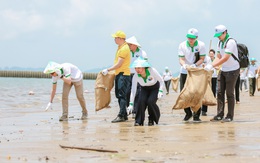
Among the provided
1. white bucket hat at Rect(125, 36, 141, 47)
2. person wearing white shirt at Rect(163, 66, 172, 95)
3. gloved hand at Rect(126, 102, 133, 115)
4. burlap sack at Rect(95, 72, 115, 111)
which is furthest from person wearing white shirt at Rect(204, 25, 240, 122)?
person wearing white shirt at Rect(163, 66, 172, 95)

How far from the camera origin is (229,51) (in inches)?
367

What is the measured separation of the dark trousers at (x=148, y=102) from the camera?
30.6ft

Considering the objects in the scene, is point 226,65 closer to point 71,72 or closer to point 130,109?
point 130,109

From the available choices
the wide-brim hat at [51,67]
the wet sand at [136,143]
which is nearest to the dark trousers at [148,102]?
the wet sand at [136,143]

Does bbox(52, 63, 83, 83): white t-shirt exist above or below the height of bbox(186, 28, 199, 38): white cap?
below

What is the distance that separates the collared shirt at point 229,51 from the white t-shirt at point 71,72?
282cm

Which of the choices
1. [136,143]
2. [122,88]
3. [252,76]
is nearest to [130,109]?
[122,88]

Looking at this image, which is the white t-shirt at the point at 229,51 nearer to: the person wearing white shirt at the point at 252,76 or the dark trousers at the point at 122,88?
the dark trousers at the point at 122,88

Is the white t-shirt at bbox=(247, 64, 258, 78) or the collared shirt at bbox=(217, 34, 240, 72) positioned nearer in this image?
the collared shirt at bbox=(217, 34, 240, 72)

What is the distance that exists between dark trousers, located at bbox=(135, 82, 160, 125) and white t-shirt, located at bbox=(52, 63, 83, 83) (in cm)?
202

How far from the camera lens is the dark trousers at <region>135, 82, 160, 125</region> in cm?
933

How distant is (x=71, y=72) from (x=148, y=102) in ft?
7.46

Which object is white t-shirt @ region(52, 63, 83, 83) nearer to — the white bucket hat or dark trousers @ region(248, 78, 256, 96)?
the white bucket hat

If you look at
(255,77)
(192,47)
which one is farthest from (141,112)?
(255,77)
